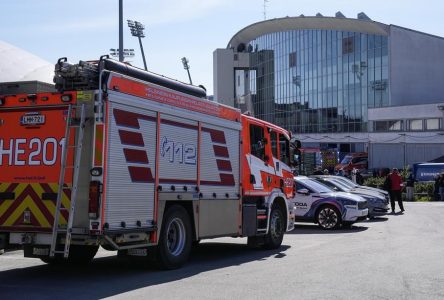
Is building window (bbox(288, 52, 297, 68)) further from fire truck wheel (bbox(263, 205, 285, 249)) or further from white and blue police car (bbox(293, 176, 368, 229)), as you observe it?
fire truck wheel (bbox(263, 205, 285, 249))

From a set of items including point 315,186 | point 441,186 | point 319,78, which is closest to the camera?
point 315,186

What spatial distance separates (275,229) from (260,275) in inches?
160

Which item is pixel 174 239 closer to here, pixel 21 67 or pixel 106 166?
pixel 106 166

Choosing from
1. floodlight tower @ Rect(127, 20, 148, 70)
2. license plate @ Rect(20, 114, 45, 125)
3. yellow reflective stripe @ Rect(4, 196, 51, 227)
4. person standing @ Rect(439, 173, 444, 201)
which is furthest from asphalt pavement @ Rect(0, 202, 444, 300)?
floodlight tower @ Rect(127, 20, 148, 70)

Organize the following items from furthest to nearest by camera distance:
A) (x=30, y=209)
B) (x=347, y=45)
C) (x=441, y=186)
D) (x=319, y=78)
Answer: (x=319, y=78)
(x=347, y=45)
(x=441, y=186)
(x=30, y=209)

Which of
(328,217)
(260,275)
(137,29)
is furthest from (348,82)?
(260,275)

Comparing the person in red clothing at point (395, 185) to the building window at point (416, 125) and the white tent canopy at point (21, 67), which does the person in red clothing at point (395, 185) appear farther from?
the building window at point (416, 125)

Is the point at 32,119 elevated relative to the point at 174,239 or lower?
elevated

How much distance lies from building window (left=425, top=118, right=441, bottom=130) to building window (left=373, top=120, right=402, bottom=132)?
126 inches

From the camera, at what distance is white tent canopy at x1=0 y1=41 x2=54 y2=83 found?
23.9m

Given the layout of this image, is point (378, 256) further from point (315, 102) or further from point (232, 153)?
point (315, 102)

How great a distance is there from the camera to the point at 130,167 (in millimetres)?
8781

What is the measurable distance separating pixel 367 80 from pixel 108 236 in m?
66.6

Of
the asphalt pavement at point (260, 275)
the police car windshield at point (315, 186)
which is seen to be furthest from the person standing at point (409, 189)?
the asphalt pavement at point (260, 275)
